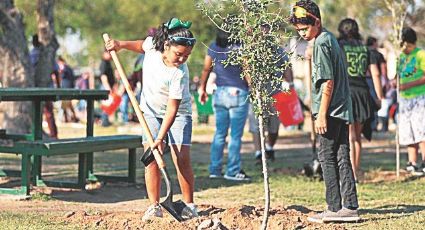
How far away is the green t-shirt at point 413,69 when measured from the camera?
1140 cm

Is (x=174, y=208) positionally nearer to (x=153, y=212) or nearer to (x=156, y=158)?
(x=153, y=212)

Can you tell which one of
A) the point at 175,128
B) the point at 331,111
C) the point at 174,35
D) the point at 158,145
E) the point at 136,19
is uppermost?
the point at 136,19

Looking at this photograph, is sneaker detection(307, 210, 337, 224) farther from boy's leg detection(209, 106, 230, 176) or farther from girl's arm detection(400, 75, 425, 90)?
girl's arm detection(400, 75, 425, 90)

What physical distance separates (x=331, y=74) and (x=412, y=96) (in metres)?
4.21

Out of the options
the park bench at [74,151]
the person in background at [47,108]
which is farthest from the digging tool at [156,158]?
the person in background at [47,108]

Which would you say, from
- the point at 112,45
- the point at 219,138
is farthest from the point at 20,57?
the point at 112,45

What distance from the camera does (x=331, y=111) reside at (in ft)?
26.0

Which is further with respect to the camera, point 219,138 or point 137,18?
point 137,18

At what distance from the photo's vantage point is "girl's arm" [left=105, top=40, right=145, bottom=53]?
25.5ft

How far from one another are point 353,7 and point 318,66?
129 feet

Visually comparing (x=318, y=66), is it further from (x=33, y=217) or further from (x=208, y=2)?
(x=33, y=217)

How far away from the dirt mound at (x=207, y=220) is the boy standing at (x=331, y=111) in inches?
10.3

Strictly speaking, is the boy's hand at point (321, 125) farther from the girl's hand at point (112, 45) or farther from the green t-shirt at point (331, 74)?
the girl's hand at point (112, 45)

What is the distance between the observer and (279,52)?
7.12 m
